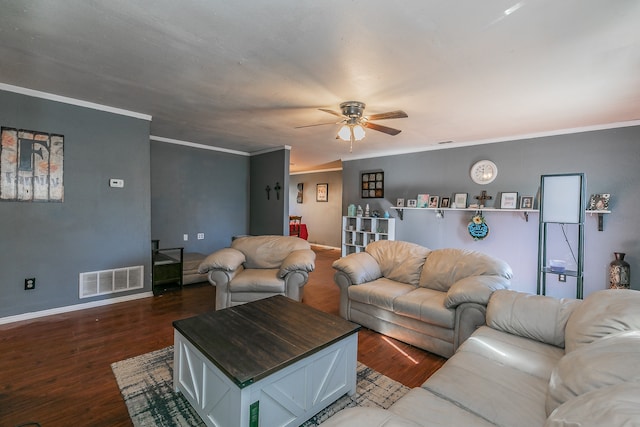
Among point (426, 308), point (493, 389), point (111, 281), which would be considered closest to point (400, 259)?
point (426, 308)

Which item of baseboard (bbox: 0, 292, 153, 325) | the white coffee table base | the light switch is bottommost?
baseboard (bbox: 0, 292, 153, 325)

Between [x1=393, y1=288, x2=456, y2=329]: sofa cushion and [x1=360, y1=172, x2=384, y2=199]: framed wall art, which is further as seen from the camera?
[x1=360, y1=172, x2=384, y2=199]: framed wall art

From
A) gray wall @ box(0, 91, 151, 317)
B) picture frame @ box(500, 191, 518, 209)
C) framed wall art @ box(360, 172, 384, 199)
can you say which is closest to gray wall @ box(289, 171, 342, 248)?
framed wall art @ box(360, 172, 384, 199)

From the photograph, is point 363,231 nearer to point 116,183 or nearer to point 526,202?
point 526,202

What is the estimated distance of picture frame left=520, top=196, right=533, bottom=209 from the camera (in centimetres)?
410

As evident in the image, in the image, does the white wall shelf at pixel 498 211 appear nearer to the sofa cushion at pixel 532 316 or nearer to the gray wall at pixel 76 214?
the sofa cushion at pixel 532 316

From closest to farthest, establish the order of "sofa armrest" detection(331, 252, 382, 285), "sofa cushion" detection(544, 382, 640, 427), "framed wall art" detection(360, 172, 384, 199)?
"sofa cushion" detection(544, 382, 640, 427)
"sofa armrest" detection(331, 252, 382, 285)
"framed wall art" detection(360, 172, 384, 199)

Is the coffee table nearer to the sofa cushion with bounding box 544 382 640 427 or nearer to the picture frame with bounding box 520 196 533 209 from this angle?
the sofa cushion with bounding box 544 382 640 427

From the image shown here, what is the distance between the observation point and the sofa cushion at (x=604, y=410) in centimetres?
64

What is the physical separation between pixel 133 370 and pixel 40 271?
1.99 metres

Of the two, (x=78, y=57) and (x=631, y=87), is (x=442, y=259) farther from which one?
(x=78, y=57)

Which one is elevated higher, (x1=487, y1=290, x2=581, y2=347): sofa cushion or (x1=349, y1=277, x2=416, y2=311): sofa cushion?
(x1=487, y1=290, x2=581, y2=347): sofa cushion

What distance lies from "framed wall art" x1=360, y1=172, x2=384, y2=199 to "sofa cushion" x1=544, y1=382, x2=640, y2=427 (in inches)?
206

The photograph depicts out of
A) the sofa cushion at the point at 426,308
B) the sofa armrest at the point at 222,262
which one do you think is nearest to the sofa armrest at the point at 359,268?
the sofa cushion at the point at 426,308
